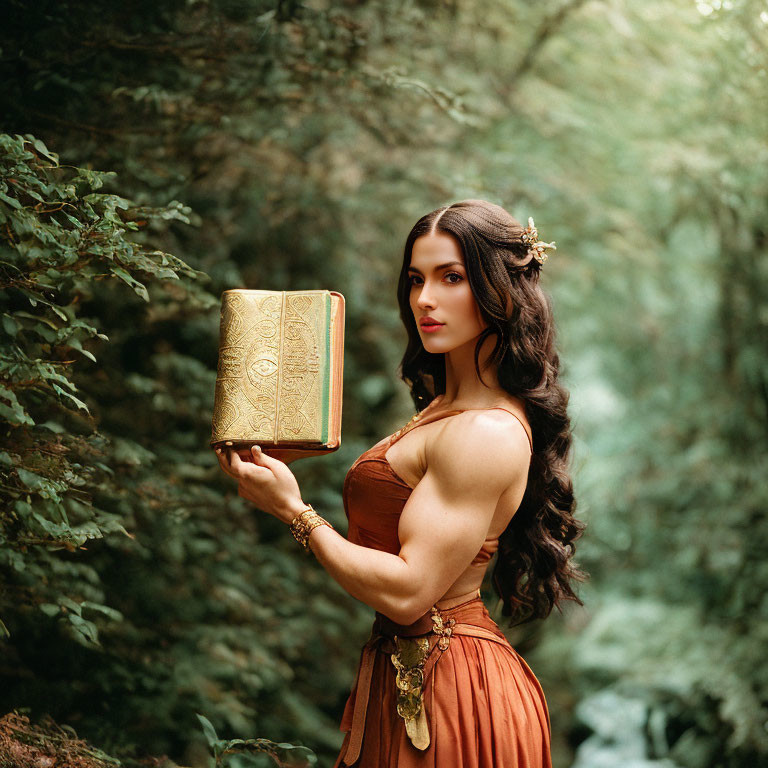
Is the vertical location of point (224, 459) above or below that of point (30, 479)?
above

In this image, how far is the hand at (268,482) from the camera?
1.65 metres

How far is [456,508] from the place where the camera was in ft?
5.11

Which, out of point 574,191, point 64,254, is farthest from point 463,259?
point 574,191

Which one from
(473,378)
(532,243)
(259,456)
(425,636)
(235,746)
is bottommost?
(235,746)

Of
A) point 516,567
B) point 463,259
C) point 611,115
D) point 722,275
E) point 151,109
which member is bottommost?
point 516,567

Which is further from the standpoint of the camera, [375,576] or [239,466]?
[239,466]

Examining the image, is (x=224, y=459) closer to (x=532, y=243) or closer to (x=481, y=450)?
(x=481, y=450)

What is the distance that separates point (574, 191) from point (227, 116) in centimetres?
196

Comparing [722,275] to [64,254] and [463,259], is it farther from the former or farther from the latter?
[64,254]

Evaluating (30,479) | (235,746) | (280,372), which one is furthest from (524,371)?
(235,746)

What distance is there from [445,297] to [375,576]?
0.62 m

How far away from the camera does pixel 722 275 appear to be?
423cm

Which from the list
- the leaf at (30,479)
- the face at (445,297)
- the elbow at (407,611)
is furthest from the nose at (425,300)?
the leaf at (30,479)

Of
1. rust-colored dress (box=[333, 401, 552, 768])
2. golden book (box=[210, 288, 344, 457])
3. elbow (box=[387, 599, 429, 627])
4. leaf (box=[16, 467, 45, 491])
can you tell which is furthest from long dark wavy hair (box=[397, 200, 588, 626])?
leaf (box=[16, 467, 45, 491])
